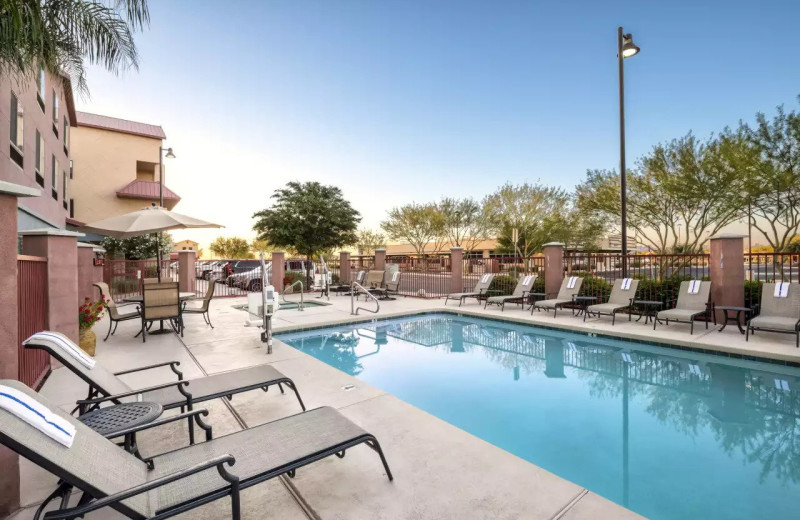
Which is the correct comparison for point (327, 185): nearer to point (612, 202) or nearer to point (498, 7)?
point (498, 7)

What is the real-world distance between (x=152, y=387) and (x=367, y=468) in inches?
77.1

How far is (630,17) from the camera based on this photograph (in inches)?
452

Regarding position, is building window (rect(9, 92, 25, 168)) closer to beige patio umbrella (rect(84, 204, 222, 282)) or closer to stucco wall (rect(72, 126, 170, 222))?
beige patio umbrella (rect(84, 204, 222, 282))

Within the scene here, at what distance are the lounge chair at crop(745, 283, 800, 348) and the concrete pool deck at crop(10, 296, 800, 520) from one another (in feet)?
1.75

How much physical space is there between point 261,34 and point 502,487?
45.9 ft

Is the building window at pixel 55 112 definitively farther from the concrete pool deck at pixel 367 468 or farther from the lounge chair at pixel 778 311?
the lounge chair at pixel 778 311

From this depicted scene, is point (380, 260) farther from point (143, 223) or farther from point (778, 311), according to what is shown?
point (778, 311)

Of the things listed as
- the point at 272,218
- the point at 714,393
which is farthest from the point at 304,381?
the point at 272,218

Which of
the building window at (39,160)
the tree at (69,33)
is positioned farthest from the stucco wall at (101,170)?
the tree at (69,33)

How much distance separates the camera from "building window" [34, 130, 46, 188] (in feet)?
41.8

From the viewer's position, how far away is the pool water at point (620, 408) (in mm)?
3119

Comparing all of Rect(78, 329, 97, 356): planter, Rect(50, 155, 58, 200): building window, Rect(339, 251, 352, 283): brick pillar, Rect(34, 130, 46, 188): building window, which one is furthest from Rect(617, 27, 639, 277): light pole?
Rect(50, 155, 58, 200): building window

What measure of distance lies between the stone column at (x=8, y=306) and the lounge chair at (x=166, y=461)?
0.35 meters

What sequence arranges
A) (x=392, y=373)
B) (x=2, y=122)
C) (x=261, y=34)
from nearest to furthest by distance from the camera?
1. (x=392, y=373)
2. (x=2, y=122)
3. (x=261, y=34)
